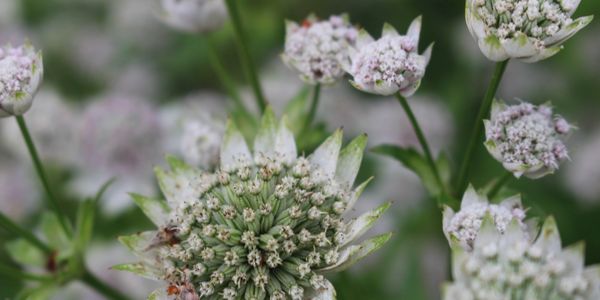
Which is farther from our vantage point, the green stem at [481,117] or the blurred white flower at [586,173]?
the blurred white flower at [586,173]

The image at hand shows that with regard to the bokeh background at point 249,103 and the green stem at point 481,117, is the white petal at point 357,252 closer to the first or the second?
the green stem at point 481,117

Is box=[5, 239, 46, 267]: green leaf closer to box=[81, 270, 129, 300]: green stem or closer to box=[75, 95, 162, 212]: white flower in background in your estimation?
box=[81, 270, 129, 300]: green stem

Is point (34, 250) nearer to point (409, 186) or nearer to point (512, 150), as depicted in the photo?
point (512, 150)

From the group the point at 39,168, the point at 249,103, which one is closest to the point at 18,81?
the point at 39,168

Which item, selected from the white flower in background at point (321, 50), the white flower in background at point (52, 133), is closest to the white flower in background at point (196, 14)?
the white flower in background at point (321, 50)

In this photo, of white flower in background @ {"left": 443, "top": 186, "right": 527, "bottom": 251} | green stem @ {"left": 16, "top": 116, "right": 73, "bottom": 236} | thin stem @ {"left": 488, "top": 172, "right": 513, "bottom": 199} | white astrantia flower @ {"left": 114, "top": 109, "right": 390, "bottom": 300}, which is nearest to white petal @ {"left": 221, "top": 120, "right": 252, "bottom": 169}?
white astrantia flower @ {"left": 114, "top": 109, "right": 390, "bottom": 300}

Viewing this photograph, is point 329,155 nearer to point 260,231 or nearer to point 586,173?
point 260,231
